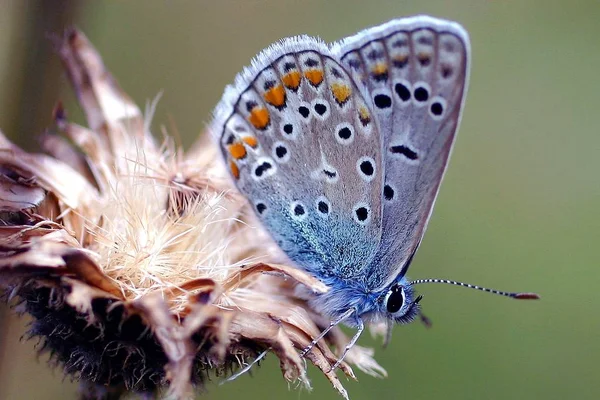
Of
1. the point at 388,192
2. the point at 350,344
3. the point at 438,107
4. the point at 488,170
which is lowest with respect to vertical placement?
the point at 488,170

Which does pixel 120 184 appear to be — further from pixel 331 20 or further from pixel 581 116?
pixel 581 116

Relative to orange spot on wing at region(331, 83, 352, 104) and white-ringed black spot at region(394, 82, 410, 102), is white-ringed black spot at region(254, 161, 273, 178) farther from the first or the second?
white-ringed black spot at region(394, 82, 410, 102)

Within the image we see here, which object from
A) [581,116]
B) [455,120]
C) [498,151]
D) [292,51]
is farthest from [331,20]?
[455,120]

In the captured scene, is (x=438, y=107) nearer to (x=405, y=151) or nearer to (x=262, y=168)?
(x=405, y=151)

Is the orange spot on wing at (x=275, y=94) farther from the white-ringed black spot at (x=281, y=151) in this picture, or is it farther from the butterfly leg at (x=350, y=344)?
the butterfly leg at (x=350, y=344)

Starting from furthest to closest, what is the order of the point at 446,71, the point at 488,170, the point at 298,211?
1. the point at 488,170
2. the point at 298,211
3. the point at 446,71

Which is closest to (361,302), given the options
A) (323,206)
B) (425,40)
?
(323,206)

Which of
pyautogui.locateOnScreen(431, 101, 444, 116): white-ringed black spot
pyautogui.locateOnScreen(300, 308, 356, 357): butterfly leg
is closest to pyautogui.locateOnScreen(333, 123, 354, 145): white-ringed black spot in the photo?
pyautogui.locateOnScreen(431, 101, 444, 116): white-ringed black spot
